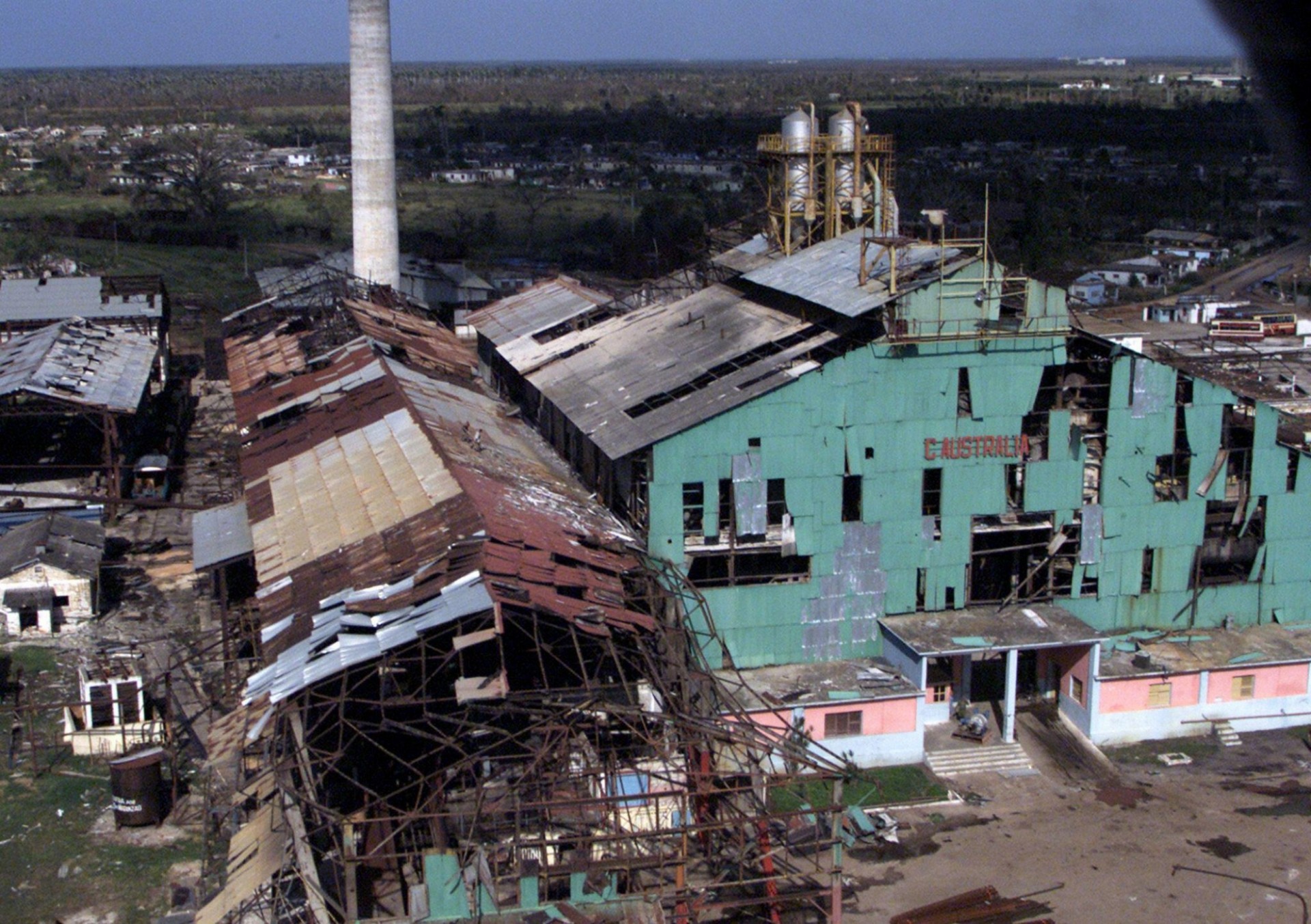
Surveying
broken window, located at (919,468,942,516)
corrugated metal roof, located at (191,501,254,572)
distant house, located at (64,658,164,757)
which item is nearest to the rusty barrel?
distant house, located at (64,658,164,757)

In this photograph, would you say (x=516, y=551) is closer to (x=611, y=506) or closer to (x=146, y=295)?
(x=611, y=506)

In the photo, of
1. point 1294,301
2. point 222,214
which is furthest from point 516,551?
point 222,214

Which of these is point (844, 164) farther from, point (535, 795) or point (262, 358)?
point (535, 795)

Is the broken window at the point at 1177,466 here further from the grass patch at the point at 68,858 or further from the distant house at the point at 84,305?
the distant house at the point at 84,305

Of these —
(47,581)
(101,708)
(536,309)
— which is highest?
(536,309)

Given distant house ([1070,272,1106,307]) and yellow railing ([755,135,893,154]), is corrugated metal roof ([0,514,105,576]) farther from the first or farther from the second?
distant house ([1070,272,1106,307])

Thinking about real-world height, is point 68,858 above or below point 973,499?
below

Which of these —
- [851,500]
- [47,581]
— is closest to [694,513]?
[851,500]
